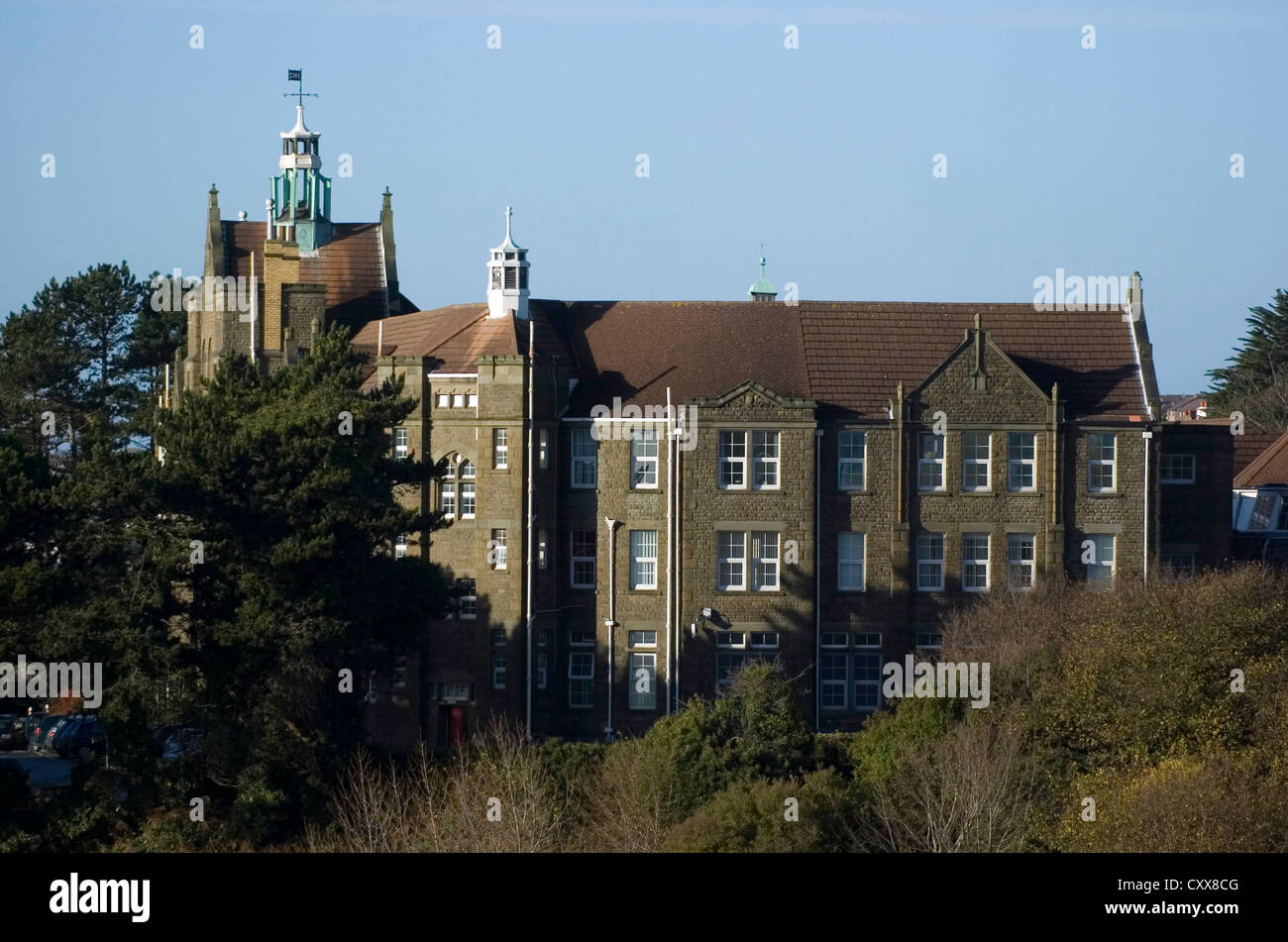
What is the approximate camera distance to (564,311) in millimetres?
59219

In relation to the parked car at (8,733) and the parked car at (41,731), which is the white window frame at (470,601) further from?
the parked car at (8,733)

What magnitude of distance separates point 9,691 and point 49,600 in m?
2.00

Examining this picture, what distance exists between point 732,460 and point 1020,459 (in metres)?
7.68

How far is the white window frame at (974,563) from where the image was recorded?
55.7 m

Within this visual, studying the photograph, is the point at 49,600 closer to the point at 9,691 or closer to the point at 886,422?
the point at 9,691

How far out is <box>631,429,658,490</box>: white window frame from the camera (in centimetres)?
5484

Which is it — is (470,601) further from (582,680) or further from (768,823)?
(768,823)

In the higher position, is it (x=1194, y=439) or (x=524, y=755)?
(x=1194, y=439)

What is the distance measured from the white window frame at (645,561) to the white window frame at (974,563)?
812cm

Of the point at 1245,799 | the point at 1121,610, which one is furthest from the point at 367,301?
the point at 1245,799

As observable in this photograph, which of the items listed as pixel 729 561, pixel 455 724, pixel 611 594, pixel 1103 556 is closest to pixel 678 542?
pixel 729 561

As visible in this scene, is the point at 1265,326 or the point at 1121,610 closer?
the point at 1121,610

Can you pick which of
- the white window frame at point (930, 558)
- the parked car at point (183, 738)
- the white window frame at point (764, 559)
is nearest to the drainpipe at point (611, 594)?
the white window frame at point (764, 559)
